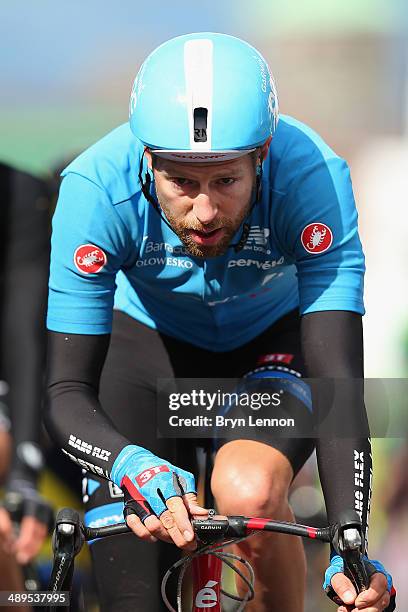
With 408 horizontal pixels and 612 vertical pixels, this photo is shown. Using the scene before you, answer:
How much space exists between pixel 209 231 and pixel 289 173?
Result: 436 mm

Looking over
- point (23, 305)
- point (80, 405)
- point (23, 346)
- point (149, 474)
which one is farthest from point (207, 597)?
point (23, 305)

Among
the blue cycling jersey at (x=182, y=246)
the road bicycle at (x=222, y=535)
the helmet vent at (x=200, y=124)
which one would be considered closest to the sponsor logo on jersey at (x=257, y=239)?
the blue cycling jersey at (x=182, y=246)

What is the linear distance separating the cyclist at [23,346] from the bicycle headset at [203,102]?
1.95 metres

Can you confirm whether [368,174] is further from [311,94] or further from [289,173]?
[289,173]

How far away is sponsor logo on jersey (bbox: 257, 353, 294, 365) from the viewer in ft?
13.8

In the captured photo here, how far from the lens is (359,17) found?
24.6 feet

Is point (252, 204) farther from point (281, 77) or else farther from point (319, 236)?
point (281, 77)

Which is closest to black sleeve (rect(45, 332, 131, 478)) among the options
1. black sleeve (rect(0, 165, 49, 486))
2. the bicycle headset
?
the bicycle headset

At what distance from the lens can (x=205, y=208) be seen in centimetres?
348

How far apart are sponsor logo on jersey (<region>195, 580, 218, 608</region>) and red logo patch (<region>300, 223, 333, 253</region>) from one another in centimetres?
113

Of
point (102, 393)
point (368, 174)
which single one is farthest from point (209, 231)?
point (368, 174)

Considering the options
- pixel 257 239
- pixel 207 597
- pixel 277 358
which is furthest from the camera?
pixel 277 358

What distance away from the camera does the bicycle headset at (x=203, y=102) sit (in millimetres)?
3496

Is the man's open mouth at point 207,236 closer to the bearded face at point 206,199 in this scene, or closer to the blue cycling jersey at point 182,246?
the bearded face at point 206,199
